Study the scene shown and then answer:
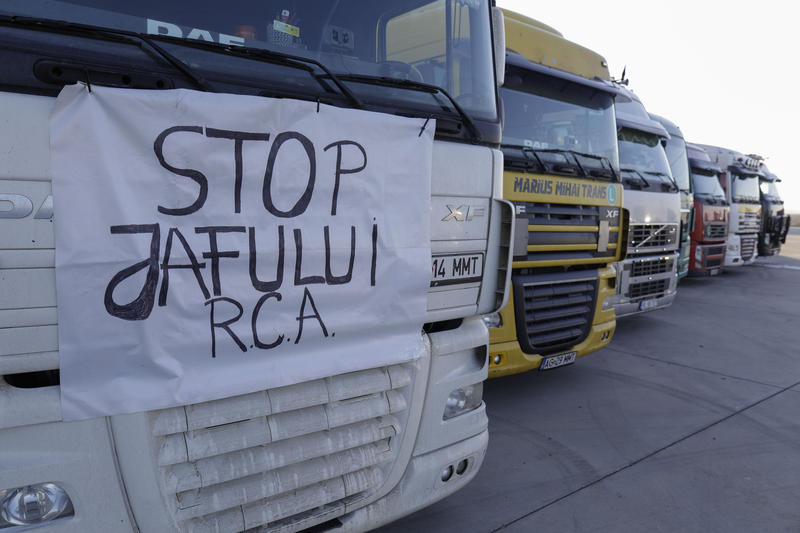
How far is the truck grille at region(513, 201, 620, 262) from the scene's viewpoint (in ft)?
14.3

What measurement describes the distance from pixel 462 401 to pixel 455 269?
648 millimetres

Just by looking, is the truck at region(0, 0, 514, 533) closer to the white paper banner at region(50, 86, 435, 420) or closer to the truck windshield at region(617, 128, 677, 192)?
the white paper banner at region(50, 86, 435, 420)

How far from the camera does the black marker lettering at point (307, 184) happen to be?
1986mm

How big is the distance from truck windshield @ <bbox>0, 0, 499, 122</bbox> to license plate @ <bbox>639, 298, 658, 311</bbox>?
486 cm

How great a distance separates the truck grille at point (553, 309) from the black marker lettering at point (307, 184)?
2.54m

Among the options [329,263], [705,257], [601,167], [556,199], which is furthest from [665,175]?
[329,263]

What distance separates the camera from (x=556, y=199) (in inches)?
175

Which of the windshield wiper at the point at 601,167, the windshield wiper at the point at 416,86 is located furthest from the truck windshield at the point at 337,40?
the windshield wiper at the point at 601,167

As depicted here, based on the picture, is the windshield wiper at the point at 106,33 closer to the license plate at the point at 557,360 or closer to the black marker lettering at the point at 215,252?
the black marker lettering at the point at 215,252

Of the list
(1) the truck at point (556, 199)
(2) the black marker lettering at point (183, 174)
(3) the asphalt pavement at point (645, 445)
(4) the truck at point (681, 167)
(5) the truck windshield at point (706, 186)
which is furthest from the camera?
(5) the truck windshield at point (706, 186)

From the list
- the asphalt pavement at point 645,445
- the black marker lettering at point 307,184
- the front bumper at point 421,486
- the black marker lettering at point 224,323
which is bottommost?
the asphalt pavement at point 645,445

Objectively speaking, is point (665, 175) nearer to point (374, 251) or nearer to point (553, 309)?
point (553, 309)

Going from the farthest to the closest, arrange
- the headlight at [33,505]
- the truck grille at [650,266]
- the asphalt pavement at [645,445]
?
the truck grille at [650,266], the asphalt pavement at [645,445], the headlight at [33,505]

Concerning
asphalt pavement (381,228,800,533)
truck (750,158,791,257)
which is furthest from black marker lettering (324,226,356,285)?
truck (750,158,791,257)
